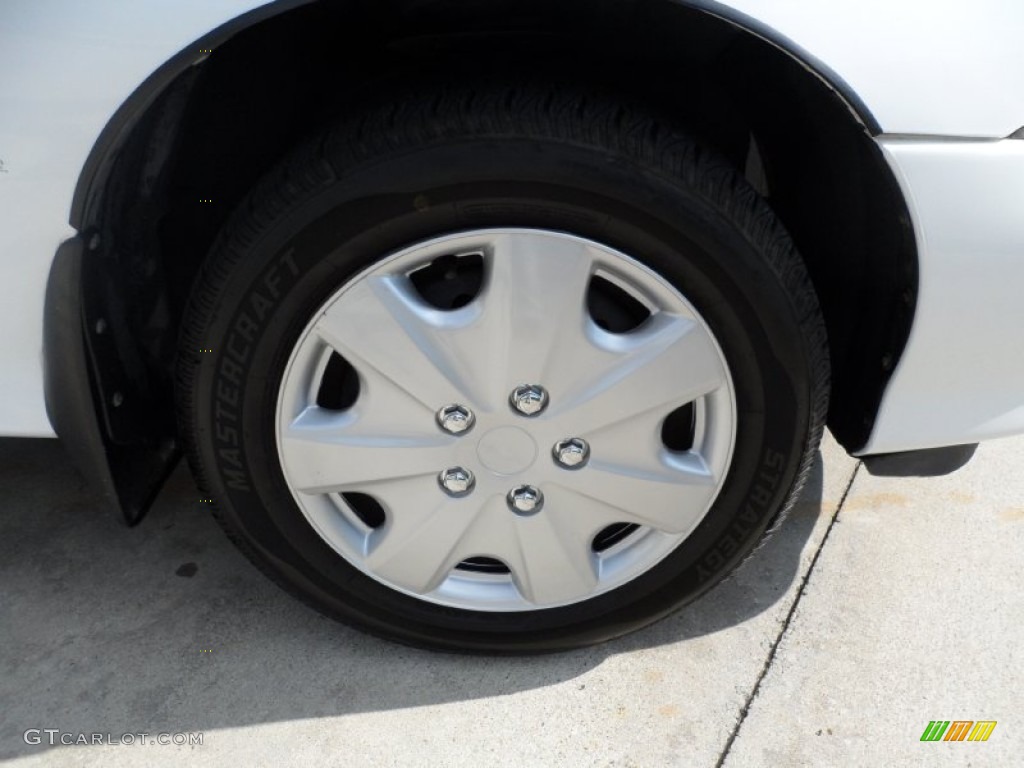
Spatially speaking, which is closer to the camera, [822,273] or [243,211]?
[243,211]

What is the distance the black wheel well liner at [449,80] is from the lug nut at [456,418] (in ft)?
1.60

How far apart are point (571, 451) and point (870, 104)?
0.65 m

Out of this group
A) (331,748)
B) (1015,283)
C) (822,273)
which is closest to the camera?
(1015,283)

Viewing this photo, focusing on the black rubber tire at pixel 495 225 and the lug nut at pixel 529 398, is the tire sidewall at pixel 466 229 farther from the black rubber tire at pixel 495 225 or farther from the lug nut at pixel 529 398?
the lug nut at pixel 529 398

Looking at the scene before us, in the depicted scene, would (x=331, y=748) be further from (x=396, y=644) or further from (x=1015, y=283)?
(x=1015, y=283)

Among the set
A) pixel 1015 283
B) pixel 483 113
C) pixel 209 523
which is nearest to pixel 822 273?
pixel 1015 283

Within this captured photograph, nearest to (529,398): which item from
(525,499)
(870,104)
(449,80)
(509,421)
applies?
(509,421)

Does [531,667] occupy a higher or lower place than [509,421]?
lower

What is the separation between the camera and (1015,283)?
4.53 ft

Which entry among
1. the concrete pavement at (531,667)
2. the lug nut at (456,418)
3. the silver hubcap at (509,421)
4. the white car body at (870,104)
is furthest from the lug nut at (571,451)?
the white car body at (870,104)

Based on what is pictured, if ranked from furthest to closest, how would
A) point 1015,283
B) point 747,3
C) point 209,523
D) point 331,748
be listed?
point 209,523, point 331,748, point 1015,283, point 747,3

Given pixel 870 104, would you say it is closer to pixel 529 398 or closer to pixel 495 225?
pixel 495 225

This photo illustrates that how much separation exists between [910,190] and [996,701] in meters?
0.89

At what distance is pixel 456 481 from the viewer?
5.06 ft
